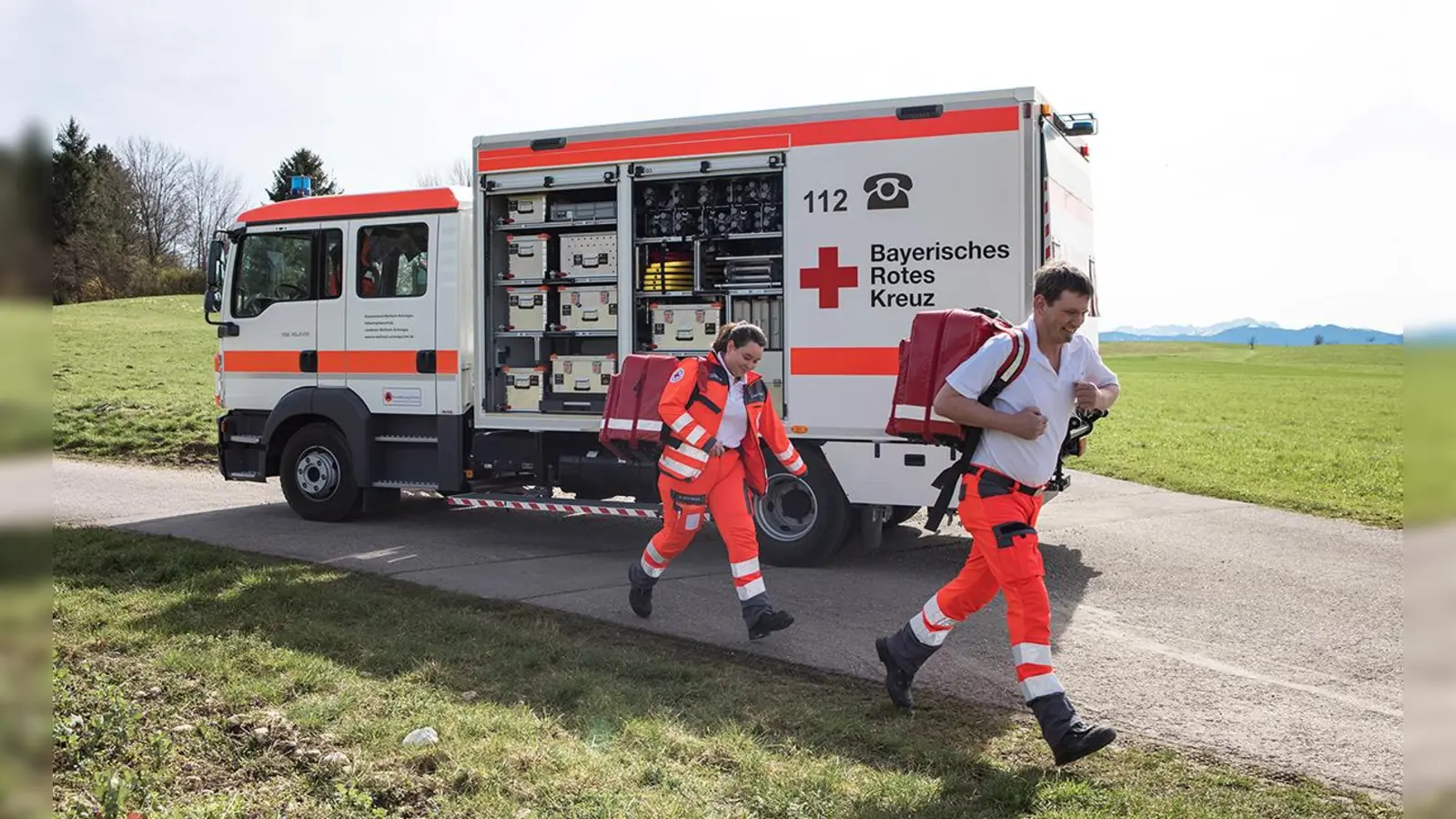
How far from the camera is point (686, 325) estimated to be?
31.7ft

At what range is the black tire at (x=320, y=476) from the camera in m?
10.8

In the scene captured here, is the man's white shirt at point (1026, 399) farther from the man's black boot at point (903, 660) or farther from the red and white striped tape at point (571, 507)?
the red and white striped tape at point (571, 507)

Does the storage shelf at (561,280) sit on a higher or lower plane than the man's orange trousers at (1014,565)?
higher

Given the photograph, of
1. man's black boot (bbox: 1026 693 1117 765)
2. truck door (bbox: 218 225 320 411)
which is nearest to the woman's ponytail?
man's black boot (bbox: 1026 693 1117 765)

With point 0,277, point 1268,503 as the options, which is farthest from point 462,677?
point 1268,503

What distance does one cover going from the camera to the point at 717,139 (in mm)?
9055

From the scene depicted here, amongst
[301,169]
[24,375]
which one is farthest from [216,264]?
[301,169]

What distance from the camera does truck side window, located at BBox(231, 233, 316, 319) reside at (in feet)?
36.1

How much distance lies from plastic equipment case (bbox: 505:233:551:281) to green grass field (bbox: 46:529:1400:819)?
389 cm

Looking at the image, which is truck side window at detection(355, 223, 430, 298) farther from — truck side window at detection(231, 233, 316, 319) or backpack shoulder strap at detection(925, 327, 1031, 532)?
backpack shoulder strap at detection(925, 327, 1031, 532)

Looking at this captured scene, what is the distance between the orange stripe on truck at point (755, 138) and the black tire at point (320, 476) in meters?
2.91

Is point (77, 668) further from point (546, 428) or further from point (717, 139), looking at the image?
point (717, 139)

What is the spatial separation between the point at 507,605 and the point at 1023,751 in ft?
12.1

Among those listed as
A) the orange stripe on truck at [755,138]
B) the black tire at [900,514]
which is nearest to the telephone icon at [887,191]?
the orange stripe on truck at [755,138]
